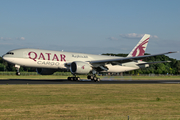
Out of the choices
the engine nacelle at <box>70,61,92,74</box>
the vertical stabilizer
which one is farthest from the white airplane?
the vertical stabilizer

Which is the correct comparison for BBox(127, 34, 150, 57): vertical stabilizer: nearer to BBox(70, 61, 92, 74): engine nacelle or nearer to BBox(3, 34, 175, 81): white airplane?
BBox(3, 34, 175, 81): white airplane

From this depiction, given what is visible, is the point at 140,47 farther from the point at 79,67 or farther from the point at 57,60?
the point at 57,60

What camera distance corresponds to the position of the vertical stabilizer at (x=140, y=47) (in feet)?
178

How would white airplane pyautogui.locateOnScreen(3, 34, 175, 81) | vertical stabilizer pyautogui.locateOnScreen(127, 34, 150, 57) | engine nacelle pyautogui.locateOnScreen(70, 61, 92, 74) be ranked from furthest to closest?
vertical stabilizer pyautogui.locateOnScreen(127, 34, 150, 57), engine nacelle pyautogui.locateOnScreen(70, 61, 92, 74), white airplane pyautogui.locateOnScreen(3, 34, 175, 81)

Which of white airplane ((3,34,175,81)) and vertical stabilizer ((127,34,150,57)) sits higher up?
vertical stabilizer ((127,34,150,57))

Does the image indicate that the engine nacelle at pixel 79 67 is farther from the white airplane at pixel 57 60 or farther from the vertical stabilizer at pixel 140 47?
the vertical stabilizer at pixel 140 47

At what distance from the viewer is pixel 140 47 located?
5431 cm

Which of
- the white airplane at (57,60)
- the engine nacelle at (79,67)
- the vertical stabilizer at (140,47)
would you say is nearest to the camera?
the white airplane at (57,60)

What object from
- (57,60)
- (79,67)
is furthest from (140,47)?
(57,60)

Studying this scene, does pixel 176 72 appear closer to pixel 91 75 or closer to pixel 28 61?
pixel 91 75

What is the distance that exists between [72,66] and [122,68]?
15100 mm

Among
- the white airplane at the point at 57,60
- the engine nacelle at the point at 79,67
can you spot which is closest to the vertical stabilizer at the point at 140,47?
the white airplane at the point at 57,60

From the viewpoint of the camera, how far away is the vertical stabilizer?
5412 cm

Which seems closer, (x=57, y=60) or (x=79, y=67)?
(x=79, y=67)
